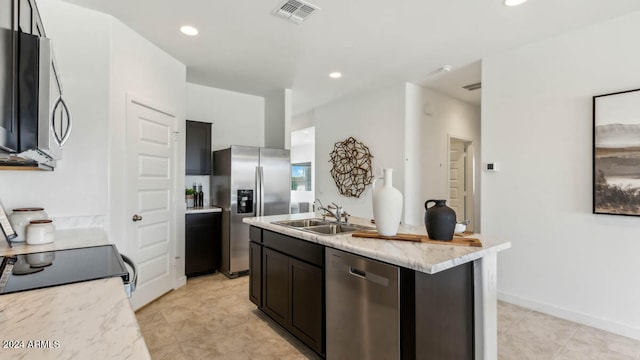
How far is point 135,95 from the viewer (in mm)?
3045

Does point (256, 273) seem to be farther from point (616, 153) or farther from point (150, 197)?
point (616, 153)

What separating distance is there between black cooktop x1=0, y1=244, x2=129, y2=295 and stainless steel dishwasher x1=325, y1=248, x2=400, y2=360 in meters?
1.15

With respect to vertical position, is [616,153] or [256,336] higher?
[616,153]

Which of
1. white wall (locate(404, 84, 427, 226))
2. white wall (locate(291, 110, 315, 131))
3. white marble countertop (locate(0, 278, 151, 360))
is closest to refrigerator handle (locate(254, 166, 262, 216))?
white wall (locate(404, 84, 427, 226))

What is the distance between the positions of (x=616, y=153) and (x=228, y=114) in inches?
184

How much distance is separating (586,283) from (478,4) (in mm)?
2623

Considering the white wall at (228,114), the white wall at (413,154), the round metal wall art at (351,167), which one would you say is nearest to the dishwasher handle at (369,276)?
the white wall at (413,154)

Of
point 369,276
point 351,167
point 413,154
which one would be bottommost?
point 369,276

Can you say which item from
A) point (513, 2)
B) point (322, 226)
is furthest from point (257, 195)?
point (513, 2)

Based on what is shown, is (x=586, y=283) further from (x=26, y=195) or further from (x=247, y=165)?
(x=26, y=195)

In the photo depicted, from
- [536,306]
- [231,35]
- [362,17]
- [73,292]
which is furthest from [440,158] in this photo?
[73,292]

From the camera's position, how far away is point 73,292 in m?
1.10

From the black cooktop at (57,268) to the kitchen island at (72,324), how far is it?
0.25ft

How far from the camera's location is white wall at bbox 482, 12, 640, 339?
104 inches
